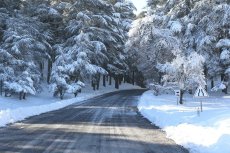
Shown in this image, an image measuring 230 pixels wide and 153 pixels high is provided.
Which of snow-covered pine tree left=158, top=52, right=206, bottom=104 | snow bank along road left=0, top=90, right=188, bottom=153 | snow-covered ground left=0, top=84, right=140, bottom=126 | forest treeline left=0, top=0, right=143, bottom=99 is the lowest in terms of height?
snow bank along road left=0, top=90, right=188, bottom=153

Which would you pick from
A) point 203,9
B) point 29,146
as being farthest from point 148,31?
point 203,9

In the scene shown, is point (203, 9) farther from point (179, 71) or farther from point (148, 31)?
point (148, 31)

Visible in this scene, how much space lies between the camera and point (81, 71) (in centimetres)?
5650

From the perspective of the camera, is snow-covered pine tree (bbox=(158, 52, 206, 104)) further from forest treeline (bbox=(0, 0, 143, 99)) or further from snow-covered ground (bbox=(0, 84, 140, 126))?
forest treeline (bbox=(0, 0, 143, 99))

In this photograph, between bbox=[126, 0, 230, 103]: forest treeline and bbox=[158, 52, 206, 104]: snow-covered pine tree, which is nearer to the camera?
bbox=[158, 52, 206, 104]: snow-covered pine tree

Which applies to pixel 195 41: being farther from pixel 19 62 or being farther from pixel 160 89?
pixel 19 62

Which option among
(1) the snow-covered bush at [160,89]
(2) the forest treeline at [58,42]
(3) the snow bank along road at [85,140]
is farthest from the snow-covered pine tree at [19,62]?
(3) the snow bank along road at [85,140]

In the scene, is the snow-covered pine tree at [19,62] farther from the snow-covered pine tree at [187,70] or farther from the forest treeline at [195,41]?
the snow-covered pine tree at [187,70]

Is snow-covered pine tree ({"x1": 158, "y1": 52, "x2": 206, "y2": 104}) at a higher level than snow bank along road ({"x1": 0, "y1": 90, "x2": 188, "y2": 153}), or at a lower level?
higher

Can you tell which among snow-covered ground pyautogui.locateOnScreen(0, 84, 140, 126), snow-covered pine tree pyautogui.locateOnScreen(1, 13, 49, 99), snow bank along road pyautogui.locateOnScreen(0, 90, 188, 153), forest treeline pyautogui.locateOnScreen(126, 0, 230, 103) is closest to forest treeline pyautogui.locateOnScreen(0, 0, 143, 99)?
snow-covered pine tree pyautogui.locateOnScreen(1, 13, 49, 99)

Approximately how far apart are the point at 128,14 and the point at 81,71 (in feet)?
101

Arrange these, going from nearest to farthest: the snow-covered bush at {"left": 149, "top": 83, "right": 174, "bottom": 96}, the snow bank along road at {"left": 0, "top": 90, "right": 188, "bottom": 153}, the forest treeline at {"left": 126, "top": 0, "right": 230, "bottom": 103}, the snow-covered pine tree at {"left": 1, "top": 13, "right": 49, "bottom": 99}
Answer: the snow bank along road at {"left": 0, "top": 90, "right": 188, "bottom": 153}, the forest treeline at {"left": 126, "top": 0, "right": 230, "bottom": 103}, the snow-covered pine tree at {"left": 1, "top": 13, "right": 49, "bottom": 99}, the snow-covered bush at {"left": 149, "top": 83, "right": 174, "bottom": 96}

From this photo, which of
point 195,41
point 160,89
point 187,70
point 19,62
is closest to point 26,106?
point 19,62

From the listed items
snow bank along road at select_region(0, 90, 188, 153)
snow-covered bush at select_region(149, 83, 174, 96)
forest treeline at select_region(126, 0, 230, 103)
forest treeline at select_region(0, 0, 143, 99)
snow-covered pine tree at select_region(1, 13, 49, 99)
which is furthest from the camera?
snow-covered bush at select_region(149, 83, 174, 96)
